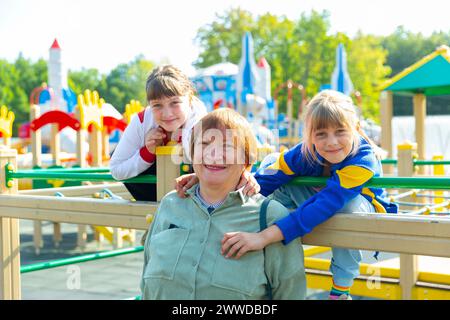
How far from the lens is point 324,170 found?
2062 mm

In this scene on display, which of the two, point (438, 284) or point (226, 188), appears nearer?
point (226, 188)

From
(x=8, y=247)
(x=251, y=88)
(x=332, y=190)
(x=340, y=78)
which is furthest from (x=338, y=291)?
(x=340, y=78)

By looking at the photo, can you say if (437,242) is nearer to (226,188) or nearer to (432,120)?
(226,188)

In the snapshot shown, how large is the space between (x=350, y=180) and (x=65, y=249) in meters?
6.83

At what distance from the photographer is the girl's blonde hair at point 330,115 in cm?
185

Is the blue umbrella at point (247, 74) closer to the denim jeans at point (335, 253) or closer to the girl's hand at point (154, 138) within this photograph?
the girl's hand at point (154, 138)

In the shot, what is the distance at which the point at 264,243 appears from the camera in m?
1.71

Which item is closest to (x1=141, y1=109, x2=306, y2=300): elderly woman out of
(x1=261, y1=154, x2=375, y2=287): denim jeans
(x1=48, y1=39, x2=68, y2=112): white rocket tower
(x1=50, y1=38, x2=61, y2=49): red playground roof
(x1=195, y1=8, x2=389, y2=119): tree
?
(x1=261, y1=154, x2=375, y2=287): denim jeans

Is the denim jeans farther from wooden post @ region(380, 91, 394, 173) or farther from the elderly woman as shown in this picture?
wooden post @ region(380, 91, 394, 173)

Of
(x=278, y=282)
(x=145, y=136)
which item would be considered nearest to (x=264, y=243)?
(x=278, y=282)

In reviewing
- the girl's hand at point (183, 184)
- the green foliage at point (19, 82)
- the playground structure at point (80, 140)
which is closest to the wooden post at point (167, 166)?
the girl's hand at point (183, 184)

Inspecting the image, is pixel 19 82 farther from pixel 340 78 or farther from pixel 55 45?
pixel 55 45

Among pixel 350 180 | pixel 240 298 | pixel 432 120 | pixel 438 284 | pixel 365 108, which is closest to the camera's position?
pixel 240 298

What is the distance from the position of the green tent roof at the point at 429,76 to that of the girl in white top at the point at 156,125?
24.7ft
